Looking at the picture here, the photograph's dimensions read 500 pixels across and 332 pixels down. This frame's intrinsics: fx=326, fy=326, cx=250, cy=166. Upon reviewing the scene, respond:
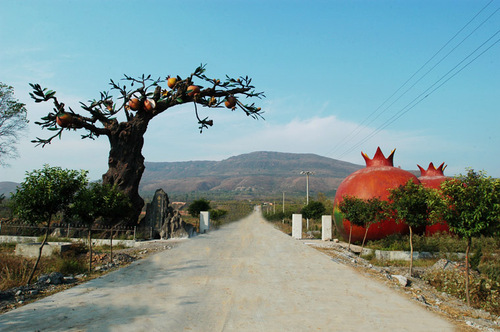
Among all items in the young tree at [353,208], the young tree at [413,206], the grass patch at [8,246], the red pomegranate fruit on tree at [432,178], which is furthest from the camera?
the red pomegranate fruit on tree at [432,178]

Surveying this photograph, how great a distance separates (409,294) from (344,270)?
10.3ft

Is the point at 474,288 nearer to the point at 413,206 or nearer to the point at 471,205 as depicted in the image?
the point at 471,205

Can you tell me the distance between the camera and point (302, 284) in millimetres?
10055

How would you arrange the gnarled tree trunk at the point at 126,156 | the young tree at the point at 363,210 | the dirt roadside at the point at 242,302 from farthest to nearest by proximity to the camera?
1. the gnarled tree trunk at the point at 126,156
2. the young tree at the point at 363,210
3. the dirt roadside at the point at 242,302

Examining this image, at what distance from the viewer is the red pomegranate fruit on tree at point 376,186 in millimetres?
20000

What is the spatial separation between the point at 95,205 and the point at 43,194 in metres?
2.37

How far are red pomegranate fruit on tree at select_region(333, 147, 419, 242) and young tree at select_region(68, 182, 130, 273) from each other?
46.6 feet

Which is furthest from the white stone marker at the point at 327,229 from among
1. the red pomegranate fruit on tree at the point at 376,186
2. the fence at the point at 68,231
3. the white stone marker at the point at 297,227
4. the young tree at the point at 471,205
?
the young tree at the point at 471,205

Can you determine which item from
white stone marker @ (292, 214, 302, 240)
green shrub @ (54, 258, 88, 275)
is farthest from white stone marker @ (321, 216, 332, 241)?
green shrub @ (54, 258, 88, 275)

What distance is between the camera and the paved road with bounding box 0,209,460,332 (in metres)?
6.44

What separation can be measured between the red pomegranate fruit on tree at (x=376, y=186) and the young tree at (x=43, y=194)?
52.7 feet

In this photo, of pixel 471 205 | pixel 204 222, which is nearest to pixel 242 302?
pixel 471 205

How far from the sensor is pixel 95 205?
12.9 meters

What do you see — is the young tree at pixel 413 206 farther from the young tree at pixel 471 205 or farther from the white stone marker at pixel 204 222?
the white stone marker at pixel 204 222
